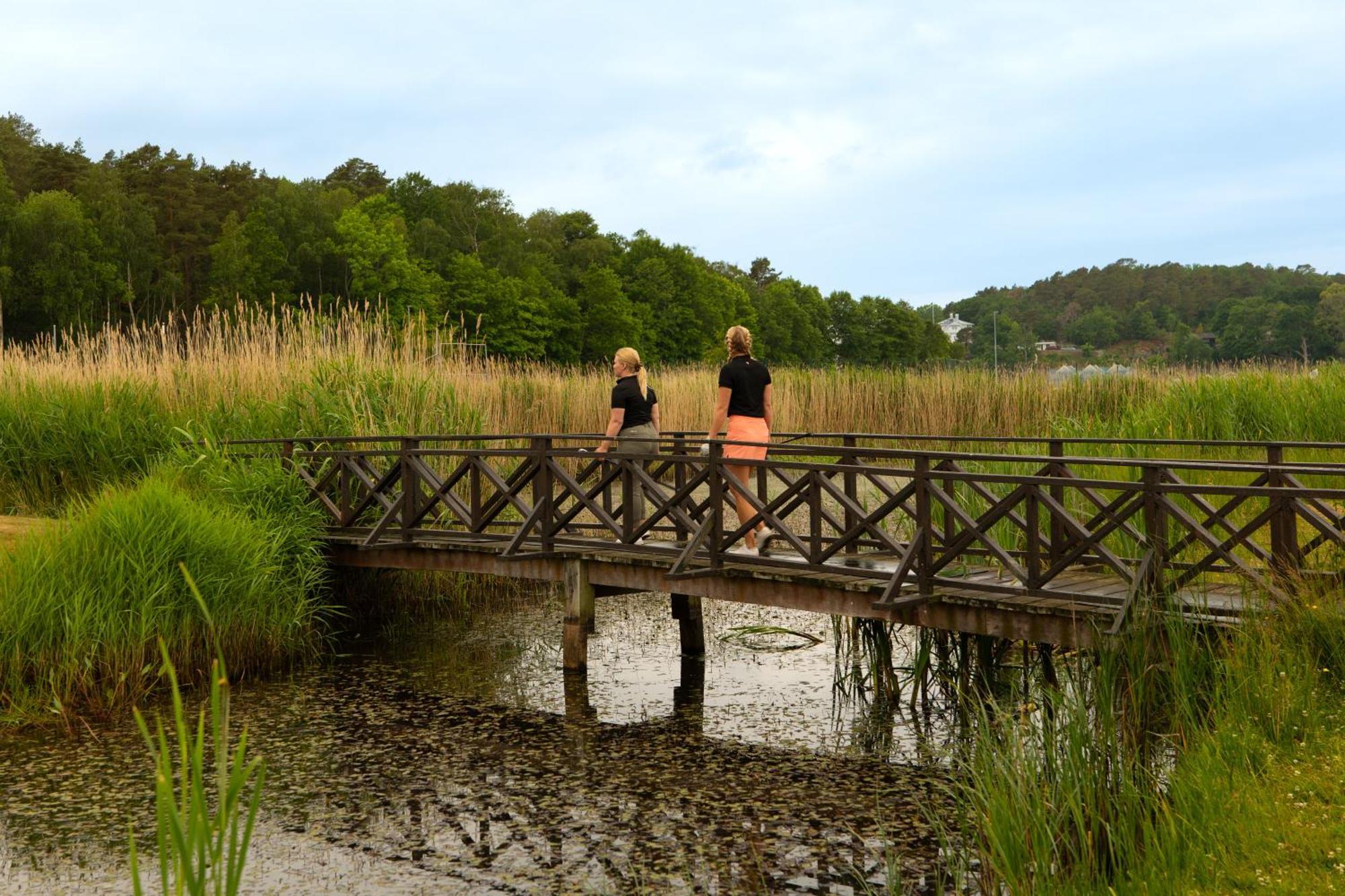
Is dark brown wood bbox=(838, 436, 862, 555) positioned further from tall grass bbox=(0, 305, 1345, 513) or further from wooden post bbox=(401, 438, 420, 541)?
tall grass bbox=(0, 305, 1345, 513)

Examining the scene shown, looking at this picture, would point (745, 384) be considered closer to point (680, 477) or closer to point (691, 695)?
point (680, 477)

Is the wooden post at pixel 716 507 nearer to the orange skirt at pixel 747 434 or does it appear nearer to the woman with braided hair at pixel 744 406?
the woman with braided hair at pixel 744 406

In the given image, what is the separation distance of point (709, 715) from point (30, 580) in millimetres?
4348

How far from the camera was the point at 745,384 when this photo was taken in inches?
329

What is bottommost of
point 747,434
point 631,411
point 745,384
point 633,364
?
point 747,434

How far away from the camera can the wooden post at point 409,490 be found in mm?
9836

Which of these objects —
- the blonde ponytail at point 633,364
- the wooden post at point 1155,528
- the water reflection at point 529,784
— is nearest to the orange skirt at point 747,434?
the blonde ponytail at point 633,364

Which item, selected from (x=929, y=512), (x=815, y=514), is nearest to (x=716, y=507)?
(x=815, y=514)

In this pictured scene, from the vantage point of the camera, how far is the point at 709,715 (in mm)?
7832

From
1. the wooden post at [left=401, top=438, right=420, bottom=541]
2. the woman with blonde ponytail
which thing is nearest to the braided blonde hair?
the woman with blonde ponytail

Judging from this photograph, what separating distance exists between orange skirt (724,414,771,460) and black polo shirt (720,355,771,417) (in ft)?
0.12

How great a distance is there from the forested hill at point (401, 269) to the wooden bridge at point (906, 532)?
22.7 m

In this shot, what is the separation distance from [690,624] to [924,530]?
293cm

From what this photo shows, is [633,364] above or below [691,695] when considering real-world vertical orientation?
above
